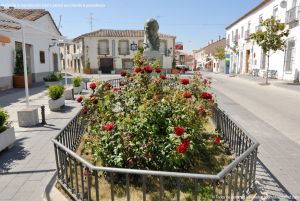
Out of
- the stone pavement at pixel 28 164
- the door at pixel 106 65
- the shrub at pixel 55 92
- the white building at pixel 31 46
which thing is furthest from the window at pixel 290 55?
the door at pixel 106 65

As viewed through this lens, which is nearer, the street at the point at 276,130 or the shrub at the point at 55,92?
the street at the point at 276,130

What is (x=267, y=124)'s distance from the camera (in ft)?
24.3

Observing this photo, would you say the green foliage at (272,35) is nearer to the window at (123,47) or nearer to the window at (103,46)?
the window at (123,47)

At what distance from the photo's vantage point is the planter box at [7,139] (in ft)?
16.0

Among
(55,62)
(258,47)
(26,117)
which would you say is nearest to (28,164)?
(26,117)

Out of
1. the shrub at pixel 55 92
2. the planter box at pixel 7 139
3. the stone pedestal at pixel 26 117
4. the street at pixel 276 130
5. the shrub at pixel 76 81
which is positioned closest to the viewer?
the street at pixel 276 130

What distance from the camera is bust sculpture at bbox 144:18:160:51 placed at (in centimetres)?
1133

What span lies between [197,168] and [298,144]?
3.03 metres

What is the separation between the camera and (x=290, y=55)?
20438 millimetres

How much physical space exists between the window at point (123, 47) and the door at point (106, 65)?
2192 millimetres

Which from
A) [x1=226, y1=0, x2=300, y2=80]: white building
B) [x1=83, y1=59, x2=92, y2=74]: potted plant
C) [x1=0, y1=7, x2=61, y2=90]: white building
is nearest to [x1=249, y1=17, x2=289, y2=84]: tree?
[x1=226, y1=0, x2=300, y2=80]: white building

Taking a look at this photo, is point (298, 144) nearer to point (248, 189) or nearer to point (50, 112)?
point (248, 189)

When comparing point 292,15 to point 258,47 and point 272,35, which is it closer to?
point 272,35

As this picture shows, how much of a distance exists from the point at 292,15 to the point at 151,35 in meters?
14.4
